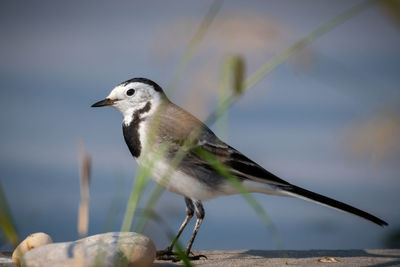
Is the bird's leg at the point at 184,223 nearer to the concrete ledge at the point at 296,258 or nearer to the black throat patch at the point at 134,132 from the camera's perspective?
the concrete ledge at the point at 296,258

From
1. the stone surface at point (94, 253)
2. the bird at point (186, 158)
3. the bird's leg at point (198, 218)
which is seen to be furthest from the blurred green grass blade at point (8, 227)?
the bird's leg at point (198, 218)

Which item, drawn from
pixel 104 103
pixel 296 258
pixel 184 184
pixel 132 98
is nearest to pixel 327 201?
pixel 296 258

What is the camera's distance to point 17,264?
3779mm

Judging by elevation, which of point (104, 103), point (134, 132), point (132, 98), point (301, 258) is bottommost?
point (301, 258)

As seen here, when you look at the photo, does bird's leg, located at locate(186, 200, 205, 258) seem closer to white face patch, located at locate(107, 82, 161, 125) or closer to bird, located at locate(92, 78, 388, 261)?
bird, located at locate(92, 78, 388, 261)

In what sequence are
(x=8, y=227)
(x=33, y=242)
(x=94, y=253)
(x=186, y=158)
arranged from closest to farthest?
(x=8, y=227) → (x=94, y=253) → (x=33, y=242) → (x=186, y=158)

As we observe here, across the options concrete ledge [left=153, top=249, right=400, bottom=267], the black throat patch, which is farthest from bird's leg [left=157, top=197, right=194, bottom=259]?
the black throat patch

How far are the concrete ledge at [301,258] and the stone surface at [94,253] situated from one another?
0.57 metres

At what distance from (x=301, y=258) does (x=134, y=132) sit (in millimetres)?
2074

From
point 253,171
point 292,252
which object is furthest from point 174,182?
point 292,252

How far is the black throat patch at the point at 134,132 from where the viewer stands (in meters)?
4.26

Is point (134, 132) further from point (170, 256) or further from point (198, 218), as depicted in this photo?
point (170, 256)

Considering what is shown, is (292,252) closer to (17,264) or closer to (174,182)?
(174,182)

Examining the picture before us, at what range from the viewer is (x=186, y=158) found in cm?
→ 411
